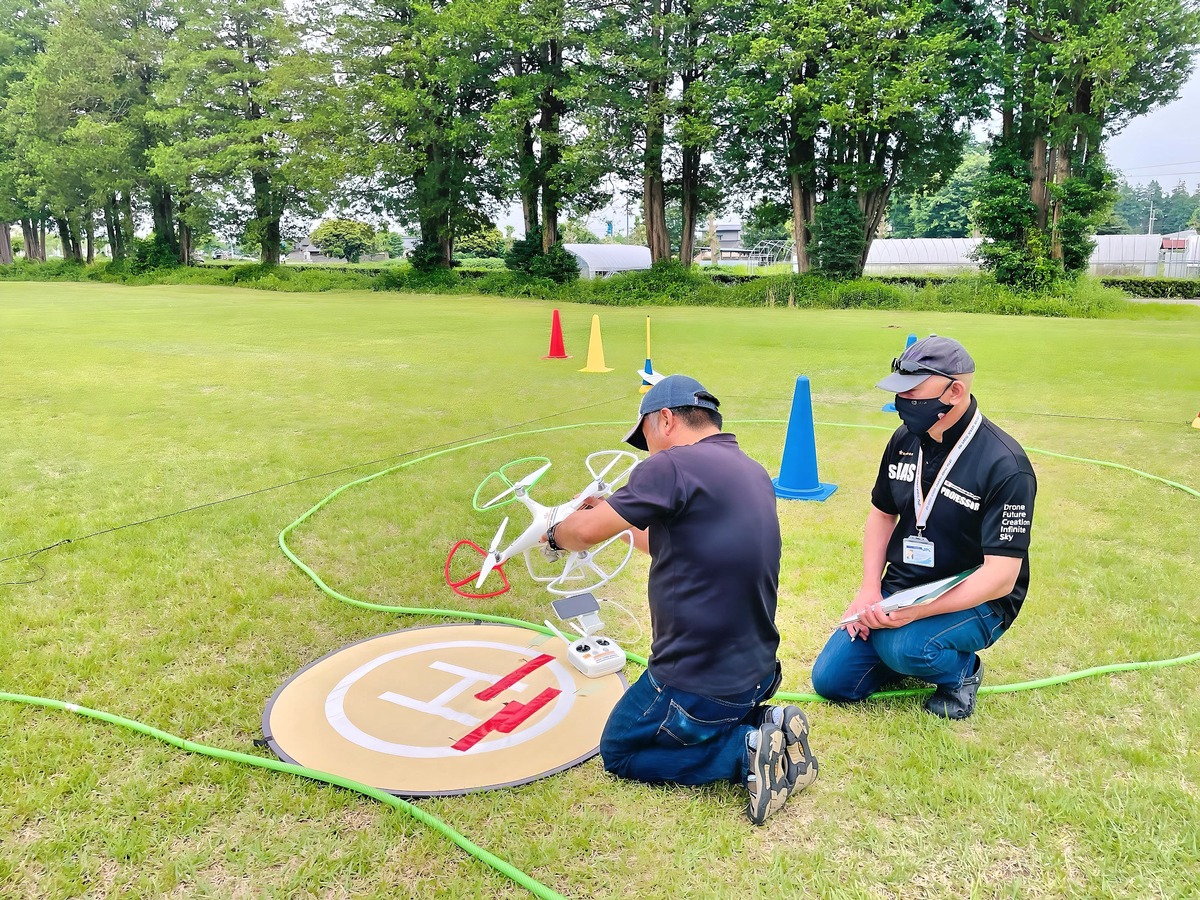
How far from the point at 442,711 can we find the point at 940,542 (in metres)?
2.25

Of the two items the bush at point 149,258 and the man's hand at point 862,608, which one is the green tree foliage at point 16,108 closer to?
the bush at point 149,258

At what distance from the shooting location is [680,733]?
9.25 ft

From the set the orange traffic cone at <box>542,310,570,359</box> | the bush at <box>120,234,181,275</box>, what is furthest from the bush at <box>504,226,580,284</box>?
the bush at <box>120,234,181,275</box>

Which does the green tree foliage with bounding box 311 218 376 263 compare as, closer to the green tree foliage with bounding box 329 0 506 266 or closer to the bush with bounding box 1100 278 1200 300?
the green tree foliage with bounding box 329 0 506 266

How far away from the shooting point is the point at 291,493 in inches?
258

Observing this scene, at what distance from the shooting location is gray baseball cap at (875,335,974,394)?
316 cm

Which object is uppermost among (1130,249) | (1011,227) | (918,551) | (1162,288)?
(1130,249)

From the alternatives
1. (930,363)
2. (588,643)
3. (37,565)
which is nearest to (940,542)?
(930,363)

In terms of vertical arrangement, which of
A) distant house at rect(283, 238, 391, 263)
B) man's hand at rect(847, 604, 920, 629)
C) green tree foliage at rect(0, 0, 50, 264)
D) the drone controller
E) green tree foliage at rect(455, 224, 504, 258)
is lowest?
the drone controller

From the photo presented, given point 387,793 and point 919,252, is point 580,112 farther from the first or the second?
point 387,793

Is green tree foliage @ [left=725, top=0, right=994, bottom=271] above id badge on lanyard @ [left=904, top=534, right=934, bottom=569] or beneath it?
above

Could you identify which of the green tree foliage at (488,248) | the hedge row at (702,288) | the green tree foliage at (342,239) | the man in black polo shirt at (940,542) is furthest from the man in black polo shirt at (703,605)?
the green tree foliage at (342,239)

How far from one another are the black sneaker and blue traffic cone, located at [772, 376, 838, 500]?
306 cm

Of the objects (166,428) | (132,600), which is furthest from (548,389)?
(132,600)
